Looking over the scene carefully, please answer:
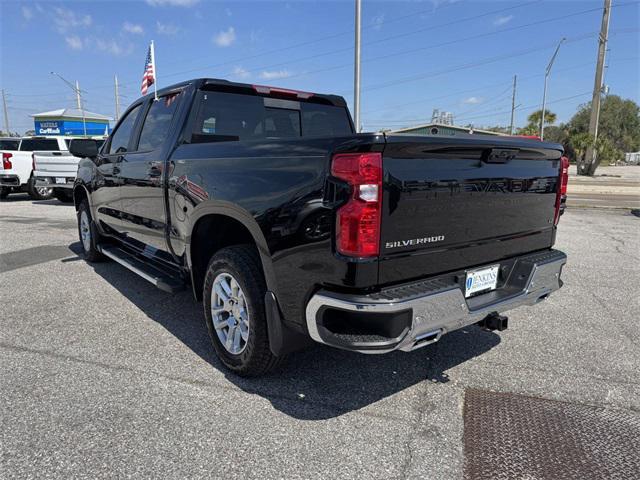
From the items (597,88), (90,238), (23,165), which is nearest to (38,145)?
(23,165)

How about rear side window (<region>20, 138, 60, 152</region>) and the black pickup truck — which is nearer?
the black pickup truck

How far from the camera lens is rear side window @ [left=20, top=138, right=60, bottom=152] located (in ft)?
49.3

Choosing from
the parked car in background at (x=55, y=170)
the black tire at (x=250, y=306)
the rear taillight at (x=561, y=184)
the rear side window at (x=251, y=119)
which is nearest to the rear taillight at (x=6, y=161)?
the parked car in background at (x=55, y=170)

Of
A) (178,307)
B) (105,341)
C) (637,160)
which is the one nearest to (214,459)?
(105,341)

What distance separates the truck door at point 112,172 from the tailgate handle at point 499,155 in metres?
3.52

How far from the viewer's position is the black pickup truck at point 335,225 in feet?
7.32

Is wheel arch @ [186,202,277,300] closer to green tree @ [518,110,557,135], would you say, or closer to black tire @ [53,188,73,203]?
black tire @ [53,188,73,203]

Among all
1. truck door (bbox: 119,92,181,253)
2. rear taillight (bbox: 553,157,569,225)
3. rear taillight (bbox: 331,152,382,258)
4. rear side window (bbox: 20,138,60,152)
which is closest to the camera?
rear taillight (bbox: 331,152,382,258)

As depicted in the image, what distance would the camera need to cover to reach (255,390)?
115 inches

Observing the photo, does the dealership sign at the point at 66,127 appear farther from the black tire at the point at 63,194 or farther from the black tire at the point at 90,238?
the black tire at the point at 90,238

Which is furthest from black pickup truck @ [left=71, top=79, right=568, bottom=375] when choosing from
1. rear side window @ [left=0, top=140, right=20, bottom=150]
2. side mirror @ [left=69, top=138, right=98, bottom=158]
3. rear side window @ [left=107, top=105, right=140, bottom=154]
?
rear side window @ [left=0, top=140, right=20, bottom=150]

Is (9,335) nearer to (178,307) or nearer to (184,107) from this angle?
(178,307)

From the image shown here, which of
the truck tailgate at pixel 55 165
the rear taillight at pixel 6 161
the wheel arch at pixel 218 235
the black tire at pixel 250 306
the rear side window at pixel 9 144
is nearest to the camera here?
the wheel arch at pixel 218 235

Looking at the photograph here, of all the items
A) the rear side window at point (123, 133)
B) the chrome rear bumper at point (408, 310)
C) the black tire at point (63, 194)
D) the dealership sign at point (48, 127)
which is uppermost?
the dealership sign at point (48, 127)
